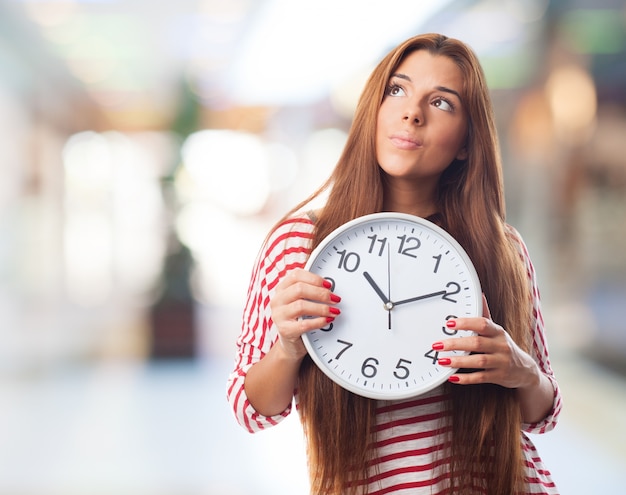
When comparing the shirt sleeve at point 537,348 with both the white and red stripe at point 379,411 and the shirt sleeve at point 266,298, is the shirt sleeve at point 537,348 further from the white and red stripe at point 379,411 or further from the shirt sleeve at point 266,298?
the shirt sleeve at point 266,298

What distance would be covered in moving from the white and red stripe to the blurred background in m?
3.88

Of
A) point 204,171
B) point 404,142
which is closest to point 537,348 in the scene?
point 404,142

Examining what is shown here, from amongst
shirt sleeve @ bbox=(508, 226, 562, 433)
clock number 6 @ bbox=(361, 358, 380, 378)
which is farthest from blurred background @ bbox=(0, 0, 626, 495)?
clock number 6 @ bbox=(361, 358, 380, 378)

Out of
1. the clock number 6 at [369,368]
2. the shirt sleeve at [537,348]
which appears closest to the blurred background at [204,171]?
the shirt sleeve at [537,348]

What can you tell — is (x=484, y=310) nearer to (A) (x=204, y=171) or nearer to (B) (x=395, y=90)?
(B) (x=395, y=90)

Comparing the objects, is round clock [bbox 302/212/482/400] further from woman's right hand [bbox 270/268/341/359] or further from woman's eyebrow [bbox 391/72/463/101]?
woman's eyebrow [bbox 391/72/463/101]

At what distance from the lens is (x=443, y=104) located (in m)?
1.11

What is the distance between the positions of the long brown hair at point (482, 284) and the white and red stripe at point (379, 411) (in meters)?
0.02

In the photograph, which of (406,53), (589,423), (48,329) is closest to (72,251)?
(48,329)

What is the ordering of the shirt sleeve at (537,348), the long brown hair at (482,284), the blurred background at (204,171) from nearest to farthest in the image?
the long brown hair at (482,284) < the shirt sleeve at (537,348) < the blurred background at (204,171)

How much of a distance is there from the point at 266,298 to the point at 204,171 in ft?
19.9

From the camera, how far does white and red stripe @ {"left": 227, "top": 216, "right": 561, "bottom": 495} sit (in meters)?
1.09

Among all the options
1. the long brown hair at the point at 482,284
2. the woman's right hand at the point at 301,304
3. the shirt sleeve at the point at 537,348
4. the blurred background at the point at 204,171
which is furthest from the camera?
the blurred background at the point at 204,171

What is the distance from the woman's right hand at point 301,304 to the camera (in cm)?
98
